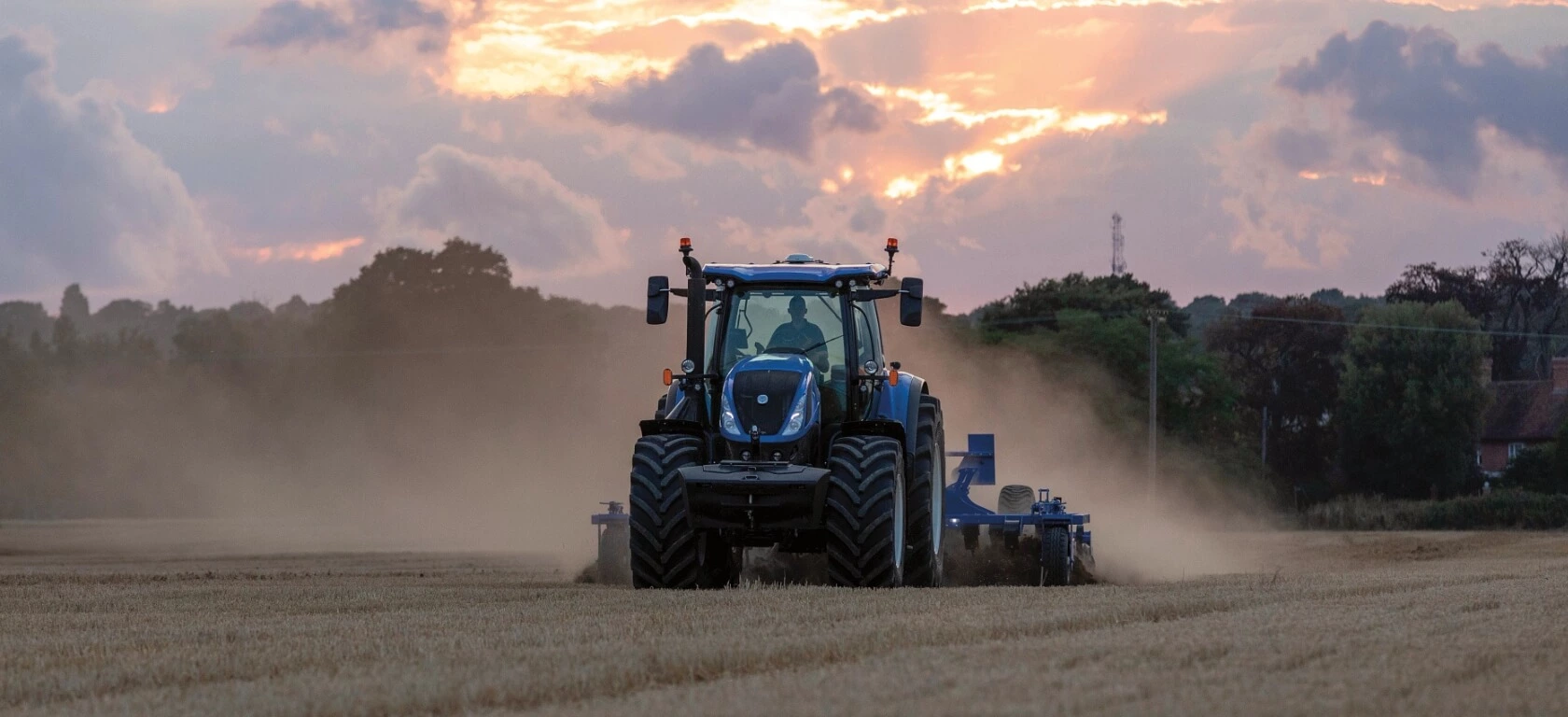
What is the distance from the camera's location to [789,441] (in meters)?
15.0

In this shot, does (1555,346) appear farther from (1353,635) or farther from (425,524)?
(1353,635)

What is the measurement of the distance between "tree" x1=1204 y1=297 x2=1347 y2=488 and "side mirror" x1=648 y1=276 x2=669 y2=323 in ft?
252

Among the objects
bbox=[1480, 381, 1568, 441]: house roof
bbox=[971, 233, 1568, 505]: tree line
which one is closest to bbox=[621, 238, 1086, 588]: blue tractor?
bbox=[971, 233, 1568, 505]: tree line

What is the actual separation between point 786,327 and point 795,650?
22.4 ft

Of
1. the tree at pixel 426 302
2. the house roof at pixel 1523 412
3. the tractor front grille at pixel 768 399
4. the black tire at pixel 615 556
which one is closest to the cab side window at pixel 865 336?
the tractor front grille at pixel 768 399

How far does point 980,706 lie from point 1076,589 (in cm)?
812

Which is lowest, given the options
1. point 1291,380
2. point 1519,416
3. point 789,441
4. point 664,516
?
point 664,516

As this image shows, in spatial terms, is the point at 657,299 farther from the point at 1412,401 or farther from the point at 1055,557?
the point at 1412,401

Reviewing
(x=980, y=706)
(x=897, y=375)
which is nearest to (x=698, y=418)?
(x=897, y=375)

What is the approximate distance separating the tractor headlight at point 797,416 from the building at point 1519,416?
74923 millimetres

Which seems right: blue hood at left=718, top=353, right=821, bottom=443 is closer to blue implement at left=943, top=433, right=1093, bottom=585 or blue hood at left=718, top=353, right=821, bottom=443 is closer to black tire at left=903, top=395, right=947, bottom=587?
black tire at left=903, top=395, right=947, bottom=587

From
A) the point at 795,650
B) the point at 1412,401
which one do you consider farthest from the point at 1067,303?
the point at 795,650

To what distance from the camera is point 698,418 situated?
16.0m

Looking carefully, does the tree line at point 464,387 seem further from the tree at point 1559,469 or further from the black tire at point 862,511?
the black tire at point 862,511
